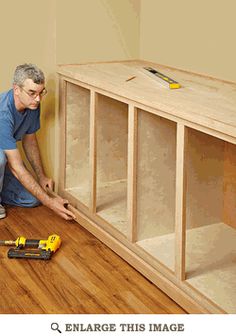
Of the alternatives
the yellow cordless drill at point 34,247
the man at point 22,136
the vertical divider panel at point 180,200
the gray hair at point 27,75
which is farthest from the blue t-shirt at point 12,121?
the vertical divider panel at point 180,200

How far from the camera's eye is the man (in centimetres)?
304

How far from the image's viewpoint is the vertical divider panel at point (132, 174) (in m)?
2.64

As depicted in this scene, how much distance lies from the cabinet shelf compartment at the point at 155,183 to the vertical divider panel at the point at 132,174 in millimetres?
24

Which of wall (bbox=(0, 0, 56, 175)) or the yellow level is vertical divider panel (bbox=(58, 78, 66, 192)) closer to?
wall (bbox=(0, 0, 56, 175))

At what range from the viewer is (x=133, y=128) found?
8.67ft

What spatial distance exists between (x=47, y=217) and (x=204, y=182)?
0.85m

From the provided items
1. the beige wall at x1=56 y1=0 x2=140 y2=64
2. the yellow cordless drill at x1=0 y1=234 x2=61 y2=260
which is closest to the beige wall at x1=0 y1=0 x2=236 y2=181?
the beige wall at x1=56 y1=0 x2=140 y2=64

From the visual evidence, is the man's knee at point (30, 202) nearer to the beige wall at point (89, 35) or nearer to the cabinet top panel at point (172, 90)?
the beige wall at point (89, 35)

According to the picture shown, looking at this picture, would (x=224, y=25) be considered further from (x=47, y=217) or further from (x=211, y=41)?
(x=47, y=217)

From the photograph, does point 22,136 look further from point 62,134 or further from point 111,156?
point 111,156

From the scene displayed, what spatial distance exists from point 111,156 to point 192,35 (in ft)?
2.44

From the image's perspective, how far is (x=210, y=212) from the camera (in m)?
2.93

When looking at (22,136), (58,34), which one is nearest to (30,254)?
(22,136)

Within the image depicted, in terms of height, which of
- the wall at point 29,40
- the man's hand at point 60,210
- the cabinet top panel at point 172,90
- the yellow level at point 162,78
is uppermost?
the wall at point 29,40
